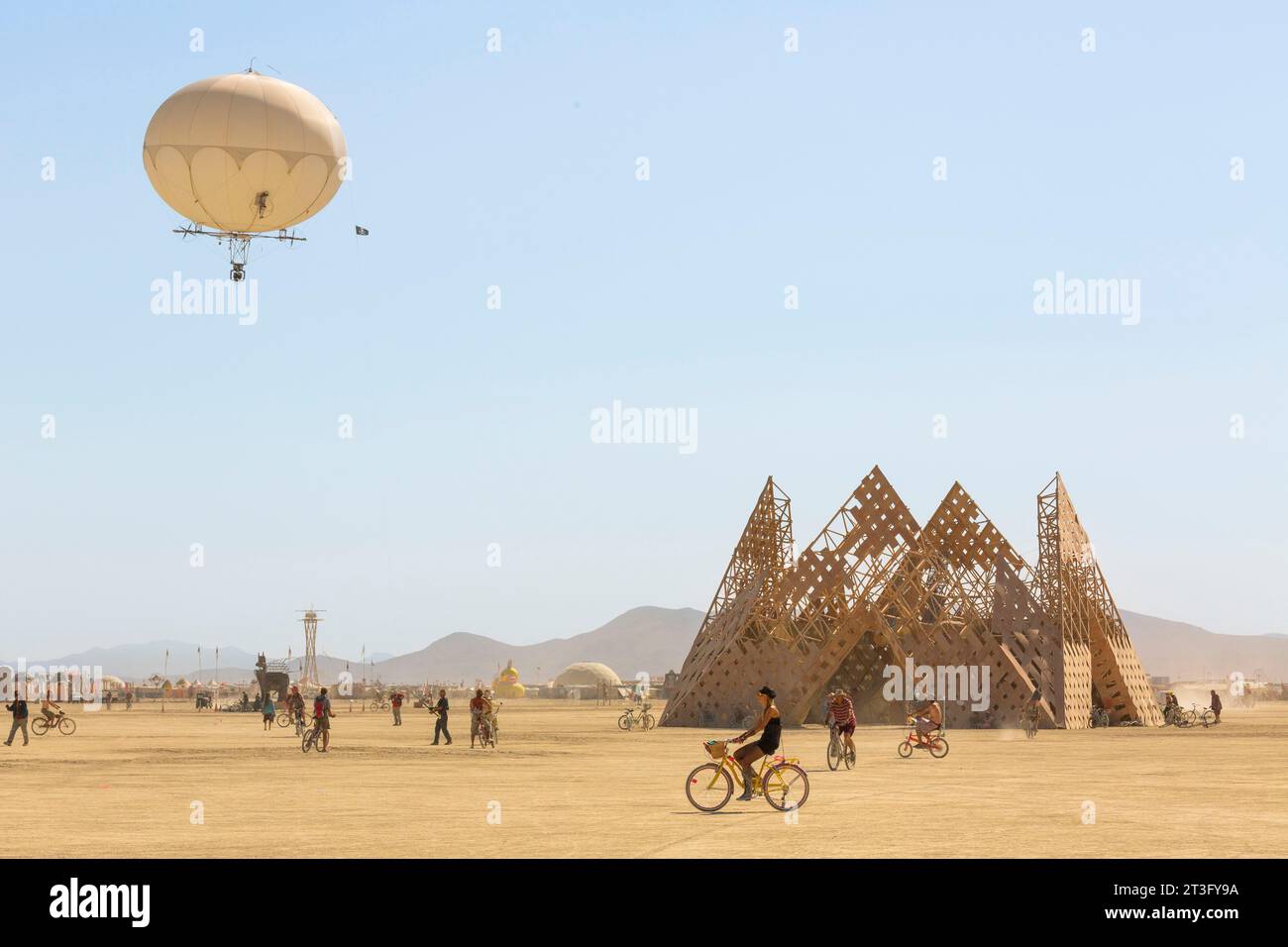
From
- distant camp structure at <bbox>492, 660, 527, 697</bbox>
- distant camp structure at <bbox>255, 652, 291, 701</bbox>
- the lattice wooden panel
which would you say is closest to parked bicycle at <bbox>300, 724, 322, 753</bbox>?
the lattice wooden panel

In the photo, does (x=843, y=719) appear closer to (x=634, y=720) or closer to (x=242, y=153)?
(x=242, y=153)

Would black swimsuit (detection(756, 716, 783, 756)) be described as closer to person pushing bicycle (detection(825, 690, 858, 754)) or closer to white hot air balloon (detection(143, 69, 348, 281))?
person pushing bicycle (detection(825, 690, 858, 754))

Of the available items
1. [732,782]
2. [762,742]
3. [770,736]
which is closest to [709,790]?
[732,782]

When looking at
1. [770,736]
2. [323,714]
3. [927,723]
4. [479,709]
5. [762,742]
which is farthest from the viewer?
→ [479,709]

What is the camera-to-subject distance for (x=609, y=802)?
22.1 metres

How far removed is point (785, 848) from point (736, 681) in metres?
36.4

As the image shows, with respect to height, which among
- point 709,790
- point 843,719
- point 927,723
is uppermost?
point 843,719

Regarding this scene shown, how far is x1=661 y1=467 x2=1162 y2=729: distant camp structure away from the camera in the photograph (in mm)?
51281

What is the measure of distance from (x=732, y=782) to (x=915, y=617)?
3194 centimetres

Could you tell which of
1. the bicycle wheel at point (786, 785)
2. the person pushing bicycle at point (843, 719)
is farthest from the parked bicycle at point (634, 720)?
the bicycle wheel at point (786, 785)

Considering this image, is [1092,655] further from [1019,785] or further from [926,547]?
[1019,785]

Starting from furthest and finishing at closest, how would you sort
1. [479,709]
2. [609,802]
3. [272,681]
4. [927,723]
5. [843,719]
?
[272,681]
[479,709]
[927,723]
[843,719]
[609,802]
